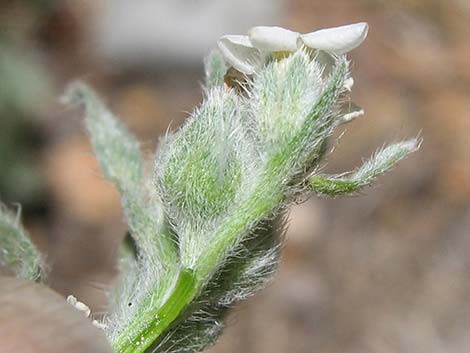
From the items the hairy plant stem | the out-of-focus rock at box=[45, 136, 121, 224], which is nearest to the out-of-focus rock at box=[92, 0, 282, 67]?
the out-of-focus rock at box=[45, 136, 121, 224]

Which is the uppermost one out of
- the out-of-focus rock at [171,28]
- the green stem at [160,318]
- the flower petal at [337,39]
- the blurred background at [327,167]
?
the flower petal at [337,39]

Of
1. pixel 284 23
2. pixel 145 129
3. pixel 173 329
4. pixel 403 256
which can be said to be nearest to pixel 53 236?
pixel 145 129

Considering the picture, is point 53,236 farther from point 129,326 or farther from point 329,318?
point 129,326

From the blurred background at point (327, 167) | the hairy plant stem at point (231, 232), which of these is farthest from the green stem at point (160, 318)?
the blurred background at point (327, 167)

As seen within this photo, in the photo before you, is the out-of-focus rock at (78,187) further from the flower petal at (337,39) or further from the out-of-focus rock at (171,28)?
the flower petal at (337,39)

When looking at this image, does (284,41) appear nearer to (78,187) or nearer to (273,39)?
(273,39)
